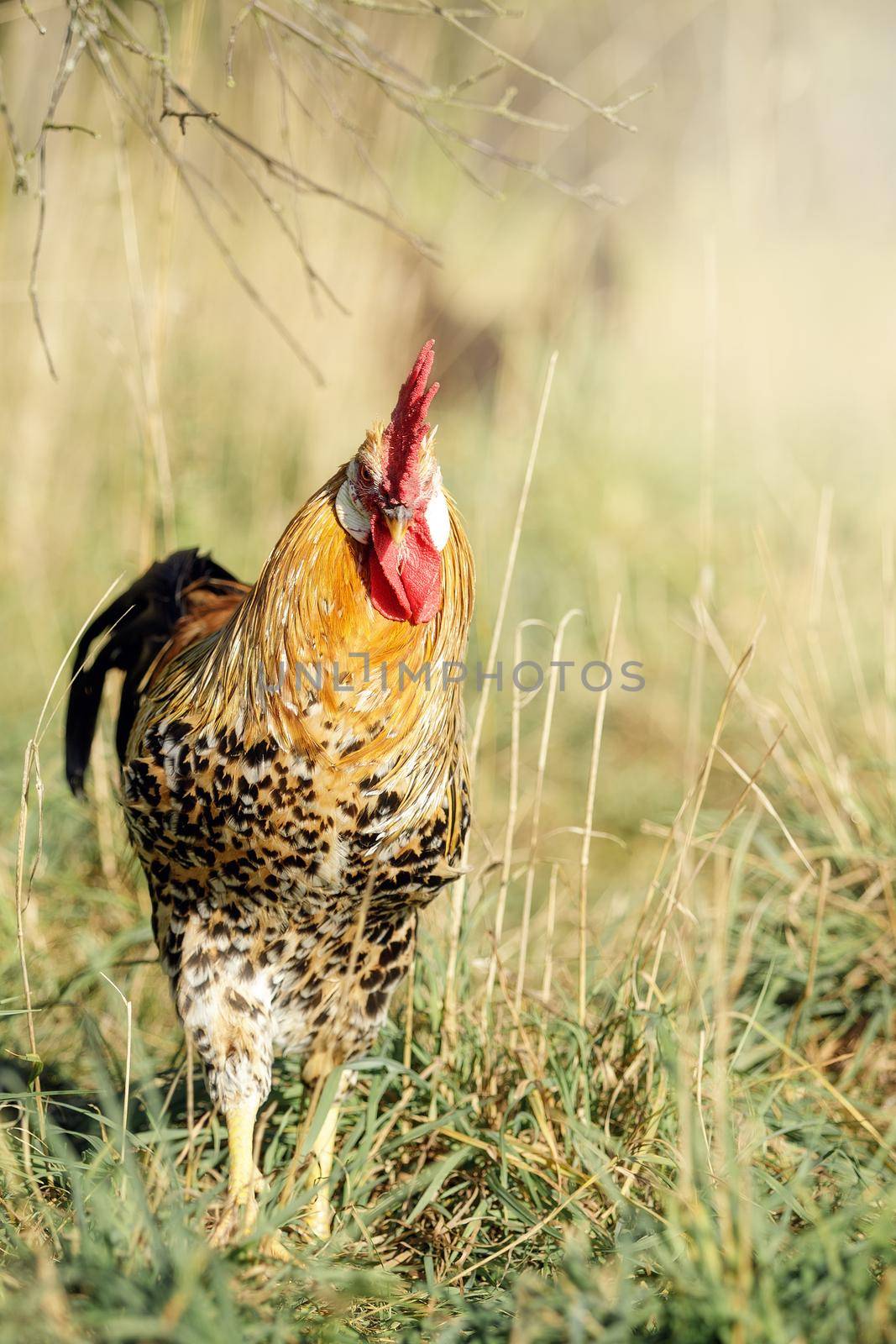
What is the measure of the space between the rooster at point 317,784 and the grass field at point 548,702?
17cm

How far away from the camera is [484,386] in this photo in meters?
6.54

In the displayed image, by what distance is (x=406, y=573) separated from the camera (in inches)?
78.8

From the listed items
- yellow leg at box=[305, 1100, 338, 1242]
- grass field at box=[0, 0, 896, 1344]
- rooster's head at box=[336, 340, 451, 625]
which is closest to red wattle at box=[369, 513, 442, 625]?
rooster's head at box=[336, 340, 451, 625]

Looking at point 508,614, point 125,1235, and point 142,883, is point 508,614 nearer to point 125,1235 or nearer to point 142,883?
point 142,883

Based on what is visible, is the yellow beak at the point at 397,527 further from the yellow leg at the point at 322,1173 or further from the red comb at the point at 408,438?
the yellow leg at the point at 322,1173

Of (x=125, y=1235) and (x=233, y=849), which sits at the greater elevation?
(x=233, y=849)

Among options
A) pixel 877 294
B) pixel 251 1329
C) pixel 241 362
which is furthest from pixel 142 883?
pixel 877 294

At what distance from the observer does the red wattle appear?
199 cm

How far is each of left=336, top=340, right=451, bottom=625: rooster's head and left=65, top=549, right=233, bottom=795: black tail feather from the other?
41.2 inches

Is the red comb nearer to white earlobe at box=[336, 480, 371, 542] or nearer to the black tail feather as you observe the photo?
white earlobe at box=[336, 480, 371, 542]

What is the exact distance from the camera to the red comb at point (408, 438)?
1.96 meters

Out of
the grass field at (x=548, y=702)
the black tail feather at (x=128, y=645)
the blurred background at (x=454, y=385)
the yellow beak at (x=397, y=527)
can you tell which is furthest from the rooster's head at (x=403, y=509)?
the blurred background at (x=454, y=385)

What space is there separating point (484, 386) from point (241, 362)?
164 centimetres

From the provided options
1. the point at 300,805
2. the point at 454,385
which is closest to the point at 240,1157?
the point at 300,805
